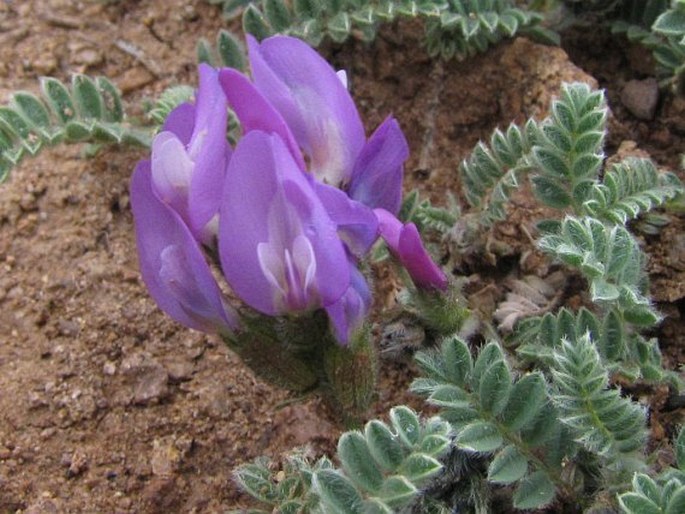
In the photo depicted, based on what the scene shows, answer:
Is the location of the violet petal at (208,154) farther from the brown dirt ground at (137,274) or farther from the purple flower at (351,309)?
the brown dirt ground at (137,274)

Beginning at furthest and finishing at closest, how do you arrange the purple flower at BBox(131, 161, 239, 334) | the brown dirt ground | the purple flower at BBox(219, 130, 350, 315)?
the brown dirt ground < the purple flower at BBox(131, 161, 239, 334) < the purple flower at BBox(219, 130, 350, 315)

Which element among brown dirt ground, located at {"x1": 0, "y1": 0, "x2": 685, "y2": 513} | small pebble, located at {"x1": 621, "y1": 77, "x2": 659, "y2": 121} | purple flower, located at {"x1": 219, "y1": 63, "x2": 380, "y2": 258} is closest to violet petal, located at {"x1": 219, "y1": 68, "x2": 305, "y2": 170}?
purple flower, located at {"x1": 219, "y1": 63, "x2": 380, "y2": 258}

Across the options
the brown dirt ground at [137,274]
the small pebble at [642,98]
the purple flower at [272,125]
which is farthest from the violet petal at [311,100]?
the small pebble at [642,98]

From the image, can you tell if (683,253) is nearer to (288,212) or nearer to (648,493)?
(648,493)

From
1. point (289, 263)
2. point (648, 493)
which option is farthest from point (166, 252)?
point (648, 493)

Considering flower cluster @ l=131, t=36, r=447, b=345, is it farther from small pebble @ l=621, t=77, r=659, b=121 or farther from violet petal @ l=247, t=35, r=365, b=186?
small pebble @ l=621, t=77, r=659, b=121

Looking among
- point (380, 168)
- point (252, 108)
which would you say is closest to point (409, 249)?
point (380, 168)
